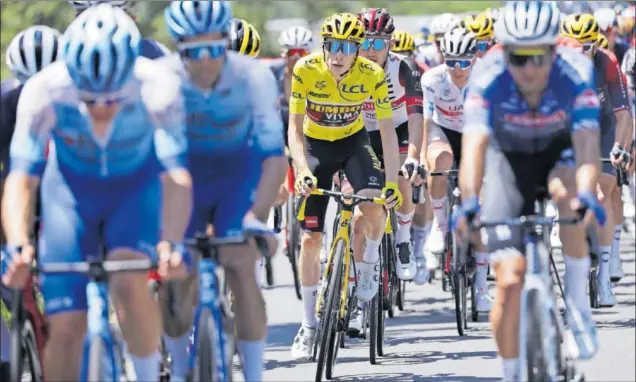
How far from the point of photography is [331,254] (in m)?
11.5

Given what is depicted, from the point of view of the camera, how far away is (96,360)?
7652mm

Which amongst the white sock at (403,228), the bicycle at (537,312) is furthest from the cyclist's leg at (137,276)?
the white sock at (403,228)

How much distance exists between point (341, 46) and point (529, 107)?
9.92 feet

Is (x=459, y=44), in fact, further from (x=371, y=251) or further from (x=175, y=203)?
(x=175, y=203)

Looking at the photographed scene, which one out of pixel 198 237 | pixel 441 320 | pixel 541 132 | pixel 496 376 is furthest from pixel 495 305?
pixel 441 320

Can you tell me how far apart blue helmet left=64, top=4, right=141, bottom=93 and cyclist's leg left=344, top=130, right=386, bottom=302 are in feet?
13.9

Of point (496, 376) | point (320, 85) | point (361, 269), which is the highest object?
point (320, 85)

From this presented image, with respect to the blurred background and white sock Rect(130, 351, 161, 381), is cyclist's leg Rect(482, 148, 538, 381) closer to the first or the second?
white sock Rect(130, 351, 161, 381)

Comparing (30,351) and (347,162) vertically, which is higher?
(347,162)

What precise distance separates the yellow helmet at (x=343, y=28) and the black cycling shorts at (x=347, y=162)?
0.82 meters

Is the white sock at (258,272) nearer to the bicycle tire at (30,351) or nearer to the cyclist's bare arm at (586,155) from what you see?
the bicycle tire at (30,351)

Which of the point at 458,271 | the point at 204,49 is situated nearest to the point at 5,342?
the point at 204,49

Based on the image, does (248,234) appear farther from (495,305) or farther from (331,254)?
(331,254)

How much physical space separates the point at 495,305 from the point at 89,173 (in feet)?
7.10
